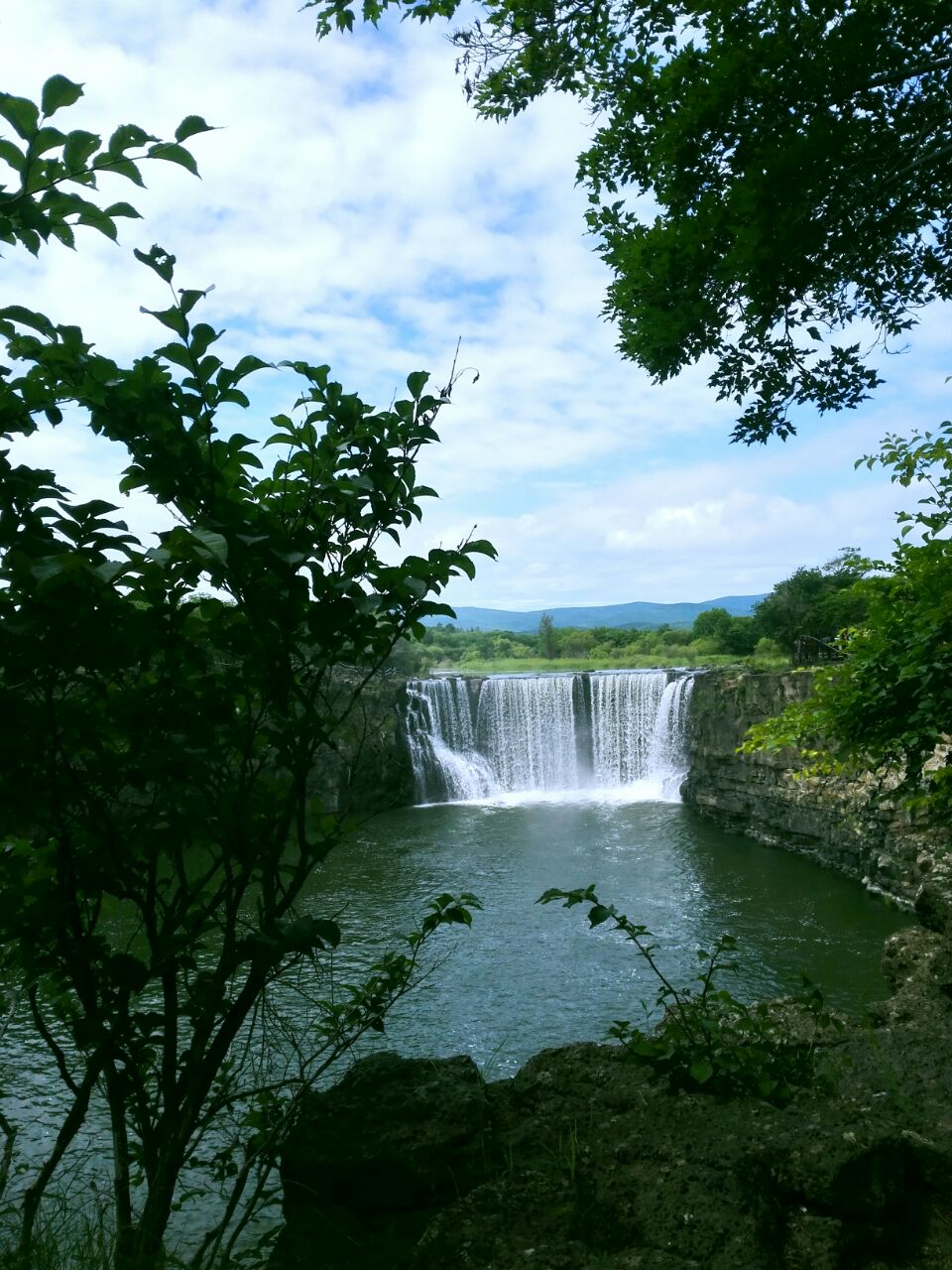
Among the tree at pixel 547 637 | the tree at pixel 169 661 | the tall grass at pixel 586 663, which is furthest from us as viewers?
the tree at pixel 547 637

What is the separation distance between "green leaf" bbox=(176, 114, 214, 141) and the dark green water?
14.5 ft

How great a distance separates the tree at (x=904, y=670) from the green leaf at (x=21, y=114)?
135 inches

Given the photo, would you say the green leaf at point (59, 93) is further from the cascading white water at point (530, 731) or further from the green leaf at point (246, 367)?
the cascading white water at point (530, 731)

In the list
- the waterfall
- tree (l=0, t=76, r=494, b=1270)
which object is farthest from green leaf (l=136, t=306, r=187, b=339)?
the waterfall

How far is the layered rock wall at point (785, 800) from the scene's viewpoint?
1077 cm

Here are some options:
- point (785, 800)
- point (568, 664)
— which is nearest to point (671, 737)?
point (785, 800)

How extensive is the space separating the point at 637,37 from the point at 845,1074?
4.22 metres

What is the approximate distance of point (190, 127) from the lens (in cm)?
→ 132

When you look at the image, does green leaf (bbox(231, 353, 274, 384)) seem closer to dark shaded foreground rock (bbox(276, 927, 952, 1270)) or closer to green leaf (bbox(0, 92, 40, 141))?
→ green leaf (bbox(0, 92, 40, 141))

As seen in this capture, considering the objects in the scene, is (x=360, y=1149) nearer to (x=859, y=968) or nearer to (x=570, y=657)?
(x=859, y=968)

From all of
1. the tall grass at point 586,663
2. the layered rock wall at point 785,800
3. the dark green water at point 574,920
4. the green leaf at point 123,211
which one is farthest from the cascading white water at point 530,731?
the green leaf at point 123,211

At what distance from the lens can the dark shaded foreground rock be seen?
2.00m

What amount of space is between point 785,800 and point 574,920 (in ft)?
20.0

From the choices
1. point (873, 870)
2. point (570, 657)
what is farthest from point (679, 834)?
point (570, 657)
